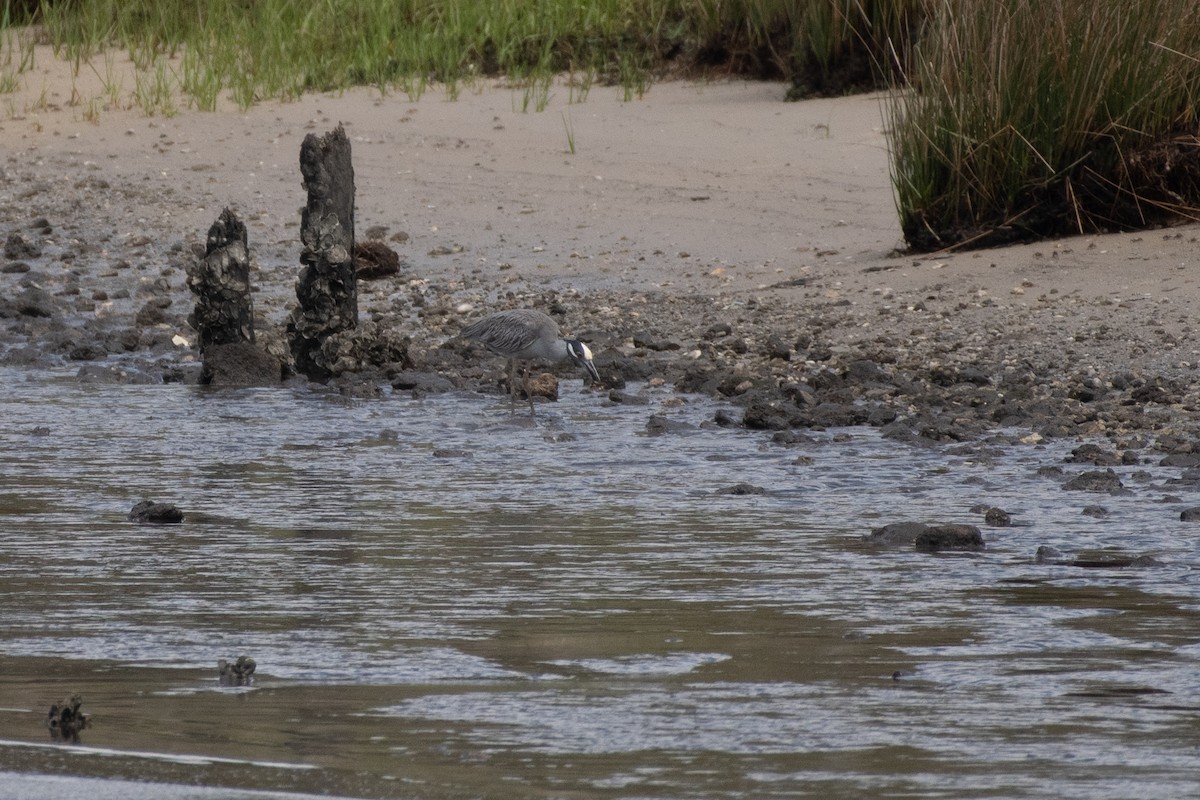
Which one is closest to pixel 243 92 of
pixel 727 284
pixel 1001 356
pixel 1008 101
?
pixel 727 284

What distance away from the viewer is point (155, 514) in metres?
6.07

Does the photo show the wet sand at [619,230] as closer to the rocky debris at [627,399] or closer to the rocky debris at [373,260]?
the rocky debris at [373,260]

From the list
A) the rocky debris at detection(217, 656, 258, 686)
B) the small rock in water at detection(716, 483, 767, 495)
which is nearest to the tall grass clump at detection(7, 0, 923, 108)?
the small rock in water at detection(716, 483, 767, 495)

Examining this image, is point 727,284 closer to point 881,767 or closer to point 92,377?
point 92,377

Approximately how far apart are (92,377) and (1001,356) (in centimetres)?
435

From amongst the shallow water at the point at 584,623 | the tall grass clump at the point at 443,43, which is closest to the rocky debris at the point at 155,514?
the shallow water at the point at 584,623

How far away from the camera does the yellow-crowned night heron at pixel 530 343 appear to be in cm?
866

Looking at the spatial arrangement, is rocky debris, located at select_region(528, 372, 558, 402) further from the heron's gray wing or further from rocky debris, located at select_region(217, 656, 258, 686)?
rocky debris, located at select_region(217, 656, 258, 686)

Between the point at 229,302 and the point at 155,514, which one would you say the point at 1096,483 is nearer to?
the point at 155,514

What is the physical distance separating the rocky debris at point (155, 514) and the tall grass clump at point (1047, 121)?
17.7 feet

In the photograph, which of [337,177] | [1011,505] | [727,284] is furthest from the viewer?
[727,284]

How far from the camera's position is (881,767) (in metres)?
3.53

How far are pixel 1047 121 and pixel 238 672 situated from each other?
23.0 ft

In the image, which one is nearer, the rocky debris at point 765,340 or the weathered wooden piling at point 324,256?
the rocky debris at point 765,340
